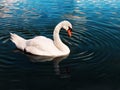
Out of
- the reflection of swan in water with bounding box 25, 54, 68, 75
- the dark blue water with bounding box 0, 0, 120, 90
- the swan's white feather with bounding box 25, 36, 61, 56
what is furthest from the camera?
the swan's white feather with bounding box 25, 36, 61, 56

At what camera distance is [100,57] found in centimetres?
1448

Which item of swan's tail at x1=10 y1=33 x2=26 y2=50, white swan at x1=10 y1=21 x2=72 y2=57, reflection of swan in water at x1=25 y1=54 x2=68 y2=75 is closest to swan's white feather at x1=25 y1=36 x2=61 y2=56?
white swan at x1=10 y1=21 x2=72 y2=57

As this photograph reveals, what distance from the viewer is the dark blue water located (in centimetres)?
1200

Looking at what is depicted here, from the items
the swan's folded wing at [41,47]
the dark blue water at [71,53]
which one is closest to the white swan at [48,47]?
the swan's folded wing at [41,47]

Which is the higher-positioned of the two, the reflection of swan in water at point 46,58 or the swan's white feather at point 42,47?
the swan's white feather at point 42,47

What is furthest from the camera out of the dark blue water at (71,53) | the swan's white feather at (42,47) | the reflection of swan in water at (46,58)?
the swan's white feather at (42,47)

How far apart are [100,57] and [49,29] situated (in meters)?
5.58

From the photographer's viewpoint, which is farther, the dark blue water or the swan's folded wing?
the swan's folded wing

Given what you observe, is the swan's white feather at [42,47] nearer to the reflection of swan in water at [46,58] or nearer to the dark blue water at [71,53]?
the reflection of swan in water at [46,58]

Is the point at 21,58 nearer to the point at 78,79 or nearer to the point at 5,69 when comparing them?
the point at 5,69

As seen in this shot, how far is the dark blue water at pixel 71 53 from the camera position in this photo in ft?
39.4

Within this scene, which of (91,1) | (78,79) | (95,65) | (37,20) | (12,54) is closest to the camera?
(78,79)

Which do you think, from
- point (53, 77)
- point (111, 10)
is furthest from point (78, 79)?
point (111, 10)

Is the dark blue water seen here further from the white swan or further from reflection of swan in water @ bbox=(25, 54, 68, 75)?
the white swan
